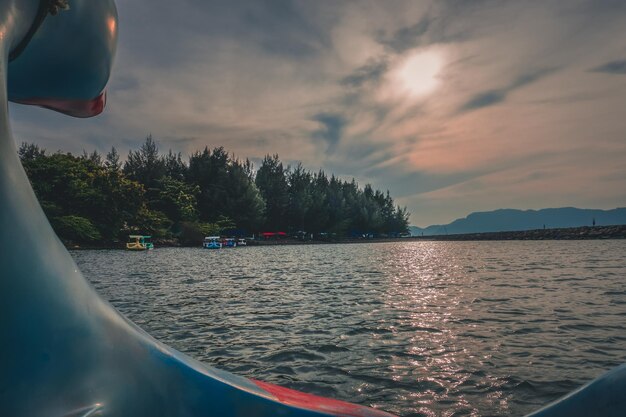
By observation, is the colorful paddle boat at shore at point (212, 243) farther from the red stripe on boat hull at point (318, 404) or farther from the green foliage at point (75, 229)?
the red stripe on boat hull at point (318, 404)

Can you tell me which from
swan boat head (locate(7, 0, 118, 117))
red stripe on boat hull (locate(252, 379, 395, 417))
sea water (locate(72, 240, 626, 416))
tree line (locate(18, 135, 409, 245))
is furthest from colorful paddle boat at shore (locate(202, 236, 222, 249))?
swan boat head (locate(7, 0, 118, 117))

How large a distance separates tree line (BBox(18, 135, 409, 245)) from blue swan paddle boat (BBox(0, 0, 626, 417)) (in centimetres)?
5916

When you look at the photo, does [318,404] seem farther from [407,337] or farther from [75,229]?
[75,229]

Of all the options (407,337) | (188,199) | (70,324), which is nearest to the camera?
(70,324)

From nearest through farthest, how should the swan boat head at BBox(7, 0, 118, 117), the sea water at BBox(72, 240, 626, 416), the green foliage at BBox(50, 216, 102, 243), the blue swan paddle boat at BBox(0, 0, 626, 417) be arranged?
1. the blue swan paddle boat at BBox(0, 0, 626, 417)
2. the swan boat head at BBox(7, 0, 118, 117)
3. the sea water at BBox(72, 240, 626, 416)
4. the green foliage at BBox(50, 216, 102, 243)

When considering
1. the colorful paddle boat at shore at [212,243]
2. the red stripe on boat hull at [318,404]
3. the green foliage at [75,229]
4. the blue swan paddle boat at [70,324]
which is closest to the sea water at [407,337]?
the red stripe on boat hull at [318,404]

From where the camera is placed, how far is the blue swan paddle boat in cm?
129

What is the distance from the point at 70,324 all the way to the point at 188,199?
79.7m

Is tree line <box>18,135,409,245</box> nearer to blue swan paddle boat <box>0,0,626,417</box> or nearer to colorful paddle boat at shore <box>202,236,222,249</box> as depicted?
colorful paddle boat at shore <box>202,236,222,249</box>

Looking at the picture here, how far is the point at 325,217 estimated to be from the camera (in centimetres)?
10544

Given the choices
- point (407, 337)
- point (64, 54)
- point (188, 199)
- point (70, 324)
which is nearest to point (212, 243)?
point (188, 199)

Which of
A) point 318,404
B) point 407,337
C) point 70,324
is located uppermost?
point 70,324

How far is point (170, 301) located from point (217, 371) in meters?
12.7

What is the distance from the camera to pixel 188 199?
77.2 m
